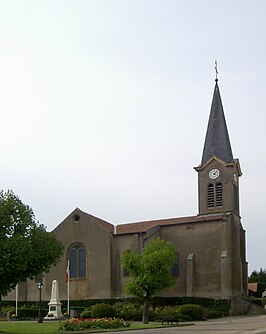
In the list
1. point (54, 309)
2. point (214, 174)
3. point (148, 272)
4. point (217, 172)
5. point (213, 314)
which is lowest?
point (213, 314)

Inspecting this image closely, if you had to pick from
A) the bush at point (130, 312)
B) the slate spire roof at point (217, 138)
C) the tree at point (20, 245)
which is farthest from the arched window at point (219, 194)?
the tree at point (20, 245)

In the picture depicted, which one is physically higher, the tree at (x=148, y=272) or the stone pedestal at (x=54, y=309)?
the tree at (x=148, y=272)

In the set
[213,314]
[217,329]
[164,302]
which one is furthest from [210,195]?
[217,329]

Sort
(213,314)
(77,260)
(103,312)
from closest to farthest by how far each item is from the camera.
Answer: (103,312) → (213,314) → (77,260)

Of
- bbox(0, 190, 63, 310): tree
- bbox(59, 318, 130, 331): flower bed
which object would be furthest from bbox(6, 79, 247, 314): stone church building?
bbox(0, 190, 63, 310): tree

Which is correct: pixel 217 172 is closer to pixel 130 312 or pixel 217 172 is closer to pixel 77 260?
pixel 77 260

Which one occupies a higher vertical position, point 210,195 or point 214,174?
point 214,174

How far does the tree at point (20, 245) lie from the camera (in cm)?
3153

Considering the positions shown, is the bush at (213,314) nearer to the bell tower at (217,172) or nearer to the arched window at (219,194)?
the bell tower at (217,172)

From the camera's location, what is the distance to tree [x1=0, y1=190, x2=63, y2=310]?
31531 mm

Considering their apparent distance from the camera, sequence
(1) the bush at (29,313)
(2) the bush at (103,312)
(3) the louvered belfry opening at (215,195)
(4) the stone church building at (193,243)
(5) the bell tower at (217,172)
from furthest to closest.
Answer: (3) the louvered belfry opening at (215,195) < (5) the bell tower at (217,172) < (4) the stone church building at (193,243) < (1) the bush at (29,313) < (2) the bush at (103,312)

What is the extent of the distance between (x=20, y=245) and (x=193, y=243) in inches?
1437

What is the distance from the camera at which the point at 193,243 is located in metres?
65.6

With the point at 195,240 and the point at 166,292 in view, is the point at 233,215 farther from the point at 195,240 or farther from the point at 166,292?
the point at 166,292
